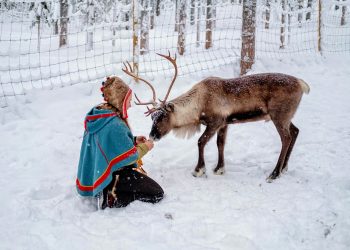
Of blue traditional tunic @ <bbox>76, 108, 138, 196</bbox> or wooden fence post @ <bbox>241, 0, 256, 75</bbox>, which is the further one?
wooden fence post @ <bbox>241, 0, 256, 75</bbox>

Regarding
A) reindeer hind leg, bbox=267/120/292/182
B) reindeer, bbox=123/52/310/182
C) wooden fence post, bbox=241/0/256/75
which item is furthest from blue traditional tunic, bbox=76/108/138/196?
wooden fence post, bbox=241/0/256/75

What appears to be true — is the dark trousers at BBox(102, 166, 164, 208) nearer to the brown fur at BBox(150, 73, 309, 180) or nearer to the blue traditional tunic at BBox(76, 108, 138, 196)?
the blue traditional tunic at BBox(76, 108, 138, 196)

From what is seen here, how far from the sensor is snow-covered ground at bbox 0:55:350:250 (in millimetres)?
2430

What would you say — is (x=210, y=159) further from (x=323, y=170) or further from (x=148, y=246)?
(x=148, y=246)

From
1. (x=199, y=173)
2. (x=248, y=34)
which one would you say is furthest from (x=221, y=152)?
(x=248, y=34)

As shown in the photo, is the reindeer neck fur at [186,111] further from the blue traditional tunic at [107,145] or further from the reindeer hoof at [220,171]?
the blue traditional tunic at [107,145]

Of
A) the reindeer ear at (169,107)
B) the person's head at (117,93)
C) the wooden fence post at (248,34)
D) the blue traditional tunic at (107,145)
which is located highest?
the wooden fence post at (248,34)

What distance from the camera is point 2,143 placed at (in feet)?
13.6

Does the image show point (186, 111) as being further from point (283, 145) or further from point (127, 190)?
point (127, 190)

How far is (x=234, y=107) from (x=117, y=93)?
139cm

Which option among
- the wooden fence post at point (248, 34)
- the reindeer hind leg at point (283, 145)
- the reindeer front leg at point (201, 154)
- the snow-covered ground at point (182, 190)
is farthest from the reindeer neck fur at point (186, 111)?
the wooden fence post at point (248, 34)

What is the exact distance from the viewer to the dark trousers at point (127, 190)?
2920 mm

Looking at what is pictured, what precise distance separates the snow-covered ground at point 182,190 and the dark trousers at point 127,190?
81 mm

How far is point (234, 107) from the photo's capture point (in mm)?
3783
